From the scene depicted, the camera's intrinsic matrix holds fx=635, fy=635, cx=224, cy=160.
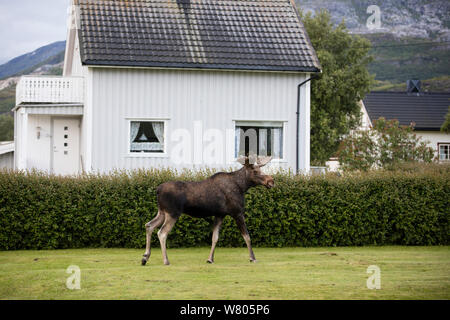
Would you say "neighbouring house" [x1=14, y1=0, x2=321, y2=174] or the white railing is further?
the white railing

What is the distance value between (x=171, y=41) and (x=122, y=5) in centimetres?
291

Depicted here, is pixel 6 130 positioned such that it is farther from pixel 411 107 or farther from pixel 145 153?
pixel 145 153

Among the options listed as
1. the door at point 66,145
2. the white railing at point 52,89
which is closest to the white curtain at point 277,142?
the white railing at point 52,89

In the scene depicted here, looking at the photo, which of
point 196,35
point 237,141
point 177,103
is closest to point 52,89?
point 177,103

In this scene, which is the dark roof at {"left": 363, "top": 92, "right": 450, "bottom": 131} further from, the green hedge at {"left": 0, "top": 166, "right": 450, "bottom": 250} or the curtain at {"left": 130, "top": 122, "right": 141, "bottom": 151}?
the green hedge at {"left": 0, "top": 166, "right": 450, "bottom": 250}

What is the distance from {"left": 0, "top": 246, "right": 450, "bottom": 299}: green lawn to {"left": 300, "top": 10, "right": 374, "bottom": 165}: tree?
26.6 metres

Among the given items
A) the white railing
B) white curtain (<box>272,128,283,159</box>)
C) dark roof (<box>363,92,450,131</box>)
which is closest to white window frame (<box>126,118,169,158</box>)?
the white railing

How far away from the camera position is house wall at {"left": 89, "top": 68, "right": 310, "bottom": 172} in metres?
23.6

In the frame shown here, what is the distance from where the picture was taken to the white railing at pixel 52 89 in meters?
25.4

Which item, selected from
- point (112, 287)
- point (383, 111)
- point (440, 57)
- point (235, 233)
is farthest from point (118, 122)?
point (440, 57)

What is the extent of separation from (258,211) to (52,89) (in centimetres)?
1262

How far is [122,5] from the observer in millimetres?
25781

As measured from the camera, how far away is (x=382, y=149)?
1027 inches

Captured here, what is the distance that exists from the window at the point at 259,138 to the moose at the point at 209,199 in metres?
11.5
